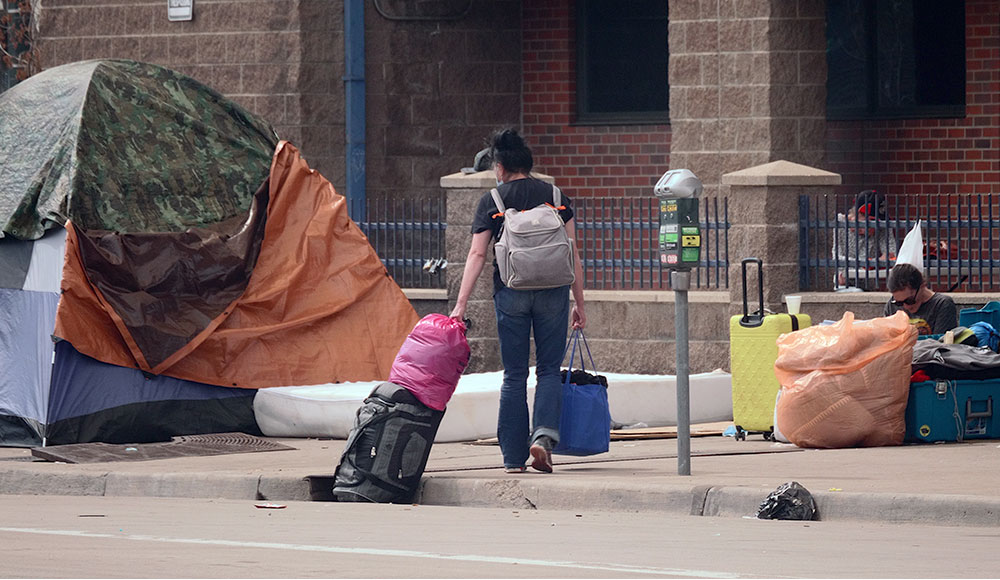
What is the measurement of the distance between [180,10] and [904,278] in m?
9.40

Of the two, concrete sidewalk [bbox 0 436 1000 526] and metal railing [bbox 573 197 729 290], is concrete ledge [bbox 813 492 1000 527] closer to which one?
concrete sidewalk [bbox 0 436 1000 526]

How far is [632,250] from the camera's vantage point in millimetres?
15320

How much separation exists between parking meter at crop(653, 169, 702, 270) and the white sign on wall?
1014 cm

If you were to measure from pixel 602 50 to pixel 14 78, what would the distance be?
24.3 feet

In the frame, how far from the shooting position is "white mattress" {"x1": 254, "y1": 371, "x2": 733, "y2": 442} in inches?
496

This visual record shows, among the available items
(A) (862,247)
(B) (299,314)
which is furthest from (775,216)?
(B) (299,314)

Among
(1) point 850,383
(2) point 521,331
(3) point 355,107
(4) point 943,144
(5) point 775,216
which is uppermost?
(3) point 355,107

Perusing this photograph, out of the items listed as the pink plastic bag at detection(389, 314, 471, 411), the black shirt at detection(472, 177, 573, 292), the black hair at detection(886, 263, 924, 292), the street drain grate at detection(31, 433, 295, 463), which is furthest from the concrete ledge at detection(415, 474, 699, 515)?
the black hair at detection(886, 263, 924, 292)

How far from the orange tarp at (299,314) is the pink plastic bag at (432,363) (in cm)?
305

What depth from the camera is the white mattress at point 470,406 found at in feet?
41.3

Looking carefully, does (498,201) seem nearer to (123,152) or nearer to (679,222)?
(679,222)

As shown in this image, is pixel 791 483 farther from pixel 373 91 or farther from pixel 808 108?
pixel 373 91

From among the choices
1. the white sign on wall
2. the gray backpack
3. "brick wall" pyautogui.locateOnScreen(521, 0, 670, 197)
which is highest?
the white sign on wall

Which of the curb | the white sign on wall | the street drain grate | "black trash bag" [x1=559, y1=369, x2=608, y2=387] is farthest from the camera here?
the white sign on wall
